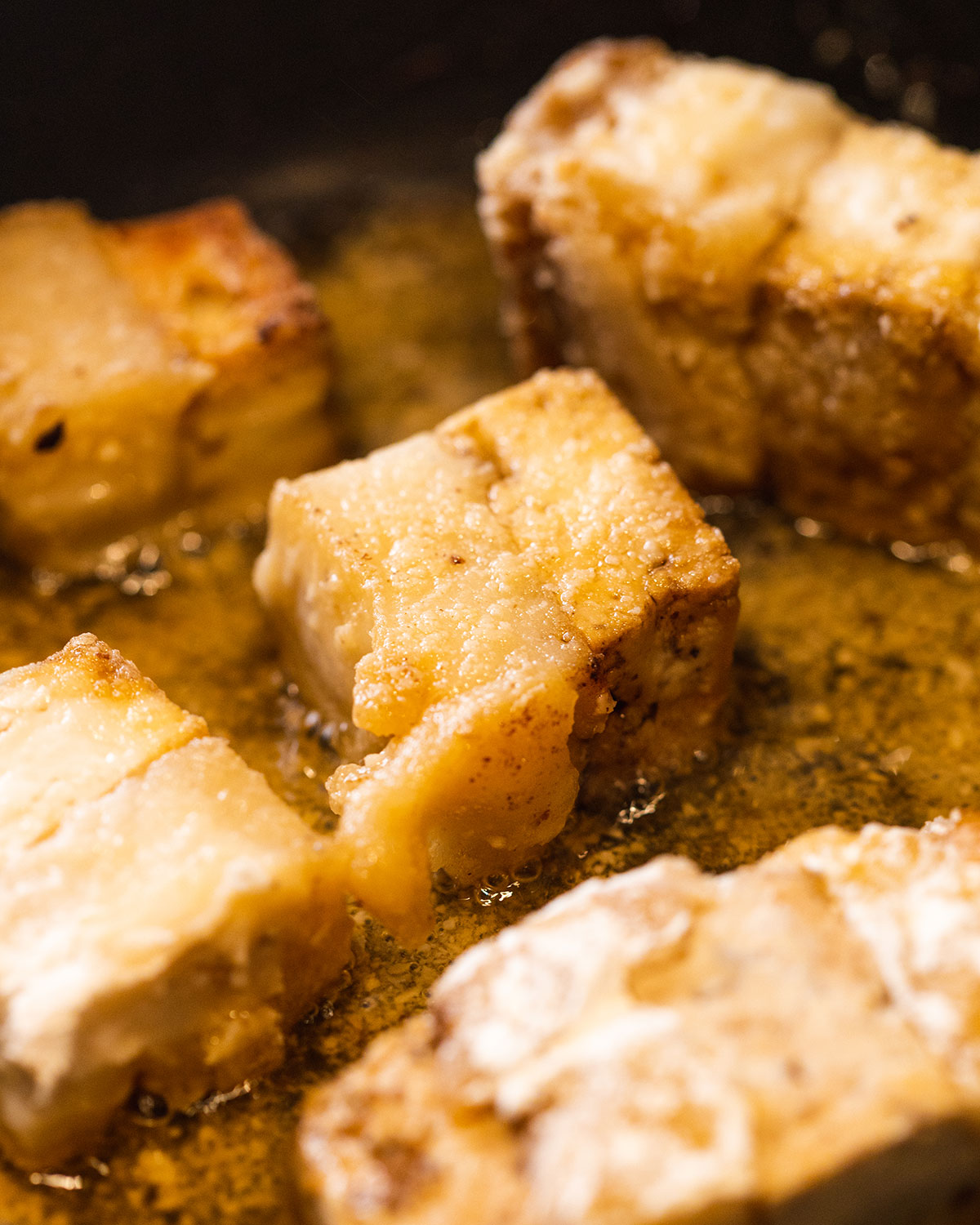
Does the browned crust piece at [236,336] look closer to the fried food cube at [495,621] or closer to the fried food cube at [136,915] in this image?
the fried food cube at [495,621]

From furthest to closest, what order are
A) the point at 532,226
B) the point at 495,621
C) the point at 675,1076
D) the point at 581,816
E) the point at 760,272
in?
the point at 532,226 → the point at 760,272 → the point at 581,816 → the point at 495,621 → the point at 675,1076

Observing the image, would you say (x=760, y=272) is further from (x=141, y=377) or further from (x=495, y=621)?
(x=141, y=377)

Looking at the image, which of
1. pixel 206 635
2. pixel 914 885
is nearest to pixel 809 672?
pixel 914 885

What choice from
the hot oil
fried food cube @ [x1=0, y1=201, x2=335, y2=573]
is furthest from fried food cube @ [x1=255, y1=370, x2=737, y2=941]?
fried food cube @ [x1=0, y1=201, x2=335, y2=573]

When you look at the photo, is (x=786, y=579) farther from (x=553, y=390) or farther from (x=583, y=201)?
(x=583, y=201)

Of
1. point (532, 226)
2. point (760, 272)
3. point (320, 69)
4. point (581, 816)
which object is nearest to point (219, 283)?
point (532, 226)
